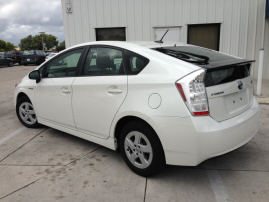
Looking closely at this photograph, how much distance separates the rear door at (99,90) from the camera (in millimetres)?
3041

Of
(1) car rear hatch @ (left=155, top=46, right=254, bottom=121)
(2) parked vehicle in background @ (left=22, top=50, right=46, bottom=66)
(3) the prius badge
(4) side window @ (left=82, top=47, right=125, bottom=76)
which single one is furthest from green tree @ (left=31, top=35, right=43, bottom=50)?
(3) the prius badge

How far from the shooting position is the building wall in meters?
9.13

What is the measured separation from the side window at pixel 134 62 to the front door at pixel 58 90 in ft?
3.01

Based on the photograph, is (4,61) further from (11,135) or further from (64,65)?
(64,65)

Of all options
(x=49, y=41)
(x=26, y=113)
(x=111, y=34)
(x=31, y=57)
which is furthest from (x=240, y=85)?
(x=49, y=41)

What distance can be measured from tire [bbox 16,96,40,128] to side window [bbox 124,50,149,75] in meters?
2.42

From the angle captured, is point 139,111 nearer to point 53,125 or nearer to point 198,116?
point 198,116

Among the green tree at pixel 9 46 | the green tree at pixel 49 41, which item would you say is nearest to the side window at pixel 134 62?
the green tree at pixel 9 46

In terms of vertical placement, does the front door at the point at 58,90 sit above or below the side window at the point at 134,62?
below

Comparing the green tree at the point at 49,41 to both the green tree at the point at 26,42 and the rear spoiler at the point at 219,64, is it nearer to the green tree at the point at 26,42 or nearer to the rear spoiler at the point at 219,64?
the green tree at the point at 26,42

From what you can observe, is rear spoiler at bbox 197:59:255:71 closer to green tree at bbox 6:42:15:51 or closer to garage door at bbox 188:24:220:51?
garage door at bbox 188:24:220:51

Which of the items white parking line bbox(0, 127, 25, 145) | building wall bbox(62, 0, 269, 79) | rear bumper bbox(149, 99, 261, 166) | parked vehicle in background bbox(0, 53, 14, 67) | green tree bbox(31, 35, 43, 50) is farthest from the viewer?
green tree bbox(31, 35, 43, 50)

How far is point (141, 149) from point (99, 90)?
913 mm

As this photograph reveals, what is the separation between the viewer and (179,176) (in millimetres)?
3023
